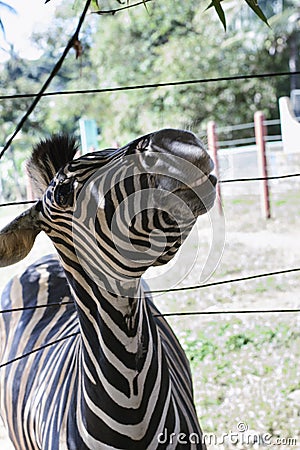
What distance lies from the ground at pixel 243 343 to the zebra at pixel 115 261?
6.2 inches

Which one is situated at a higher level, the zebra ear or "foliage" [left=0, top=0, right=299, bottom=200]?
"foliage" [left=0, top=0, right=299, bottom=200]

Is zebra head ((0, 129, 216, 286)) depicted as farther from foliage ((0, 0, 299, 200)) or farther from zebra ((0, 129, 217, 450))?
foliage ((0, 0, 299, 200))

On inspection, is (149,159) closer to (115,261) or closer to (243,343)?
(115,261)

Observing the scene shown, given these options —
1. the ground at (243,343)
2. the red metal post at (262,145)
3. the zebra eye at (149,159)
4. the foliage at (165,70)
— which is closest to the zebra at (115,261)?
the zebra eye at (149,159)

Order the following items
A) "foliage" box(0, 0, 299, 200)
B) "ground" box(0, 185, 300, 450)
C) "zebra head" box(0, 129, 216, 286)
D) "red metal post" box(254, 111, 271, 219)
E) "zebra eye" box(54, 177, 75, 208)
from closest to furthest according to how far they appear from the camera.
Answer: "zebra head" box(0, 129, 216, 286) < "zebra eye" box(54, 177, 75, 208) < "ground" box(0, 185, 300, 450) < "red metal post" box(254, 111, 271, 219) < "foliage" box(0, 0, 299, 200)

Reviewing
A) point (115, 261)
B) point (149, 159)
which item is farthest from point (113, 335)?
point (149, 159)

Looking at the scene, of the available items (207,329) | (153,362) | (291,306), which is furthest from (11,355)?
(291,306)

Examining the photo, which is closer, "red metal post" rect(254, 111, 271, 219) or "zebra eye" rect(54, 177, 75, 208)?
"zebra eye" rect(54, 177, 75, 208)

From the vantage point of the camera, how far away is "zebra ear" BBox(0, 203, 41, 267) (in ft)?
4.18

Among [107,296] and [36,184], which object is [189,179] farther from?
[36,184]

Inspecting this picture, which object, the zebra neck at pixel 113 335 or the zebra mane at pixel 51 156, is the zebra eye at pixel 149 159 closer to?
the zebra neck at pixel 113 335

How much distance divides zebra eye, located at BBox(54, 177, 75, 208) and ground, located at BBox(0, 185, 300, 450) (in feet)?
0.85

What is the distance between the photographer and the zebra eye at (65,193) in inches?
48.8

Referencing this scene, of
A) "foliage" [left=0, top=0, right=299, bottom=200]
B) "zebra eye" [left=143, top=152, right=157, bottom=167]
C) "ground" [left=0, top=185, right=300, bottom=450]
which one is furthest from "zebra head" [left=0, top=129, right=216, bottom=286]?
"foliage" [left=0, top=0, right=299, bottom=200]
